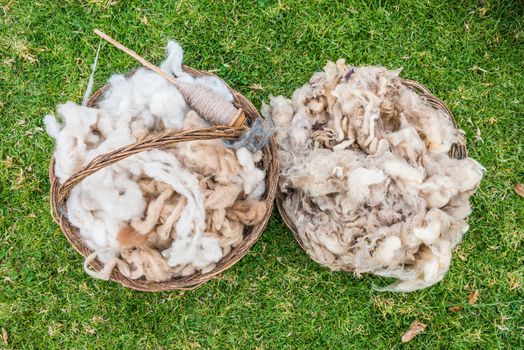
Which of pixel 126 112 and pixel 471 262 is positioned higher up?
pixel 126 112

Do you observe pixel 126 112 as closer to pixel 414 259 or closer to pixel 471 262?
pixel 414 259

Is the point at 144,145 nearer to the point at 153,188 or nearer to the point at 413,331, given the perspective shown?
the point at 153,188

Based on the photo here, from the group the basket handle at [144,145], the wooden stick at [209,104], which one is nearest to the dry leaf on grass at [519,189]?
the wooden stick at [209,104]

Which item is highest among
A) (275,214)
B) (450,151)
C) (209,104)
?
(209,104)

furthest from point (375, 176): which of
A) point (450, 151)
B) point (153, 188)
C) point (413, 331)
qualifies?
point (413, 331)

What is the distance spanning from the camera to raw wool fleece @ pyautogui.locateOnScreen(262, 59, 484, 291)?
2059mm

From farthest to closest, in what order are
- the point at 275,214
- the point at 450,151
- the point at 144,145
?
1. the point at 275,214
2. the point at 450,151
3. the point at 144,145

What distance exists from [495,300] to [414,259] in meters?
0.85

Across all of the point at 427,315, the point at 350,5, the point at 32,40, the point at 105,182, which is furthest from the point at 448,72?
the point at 32,40

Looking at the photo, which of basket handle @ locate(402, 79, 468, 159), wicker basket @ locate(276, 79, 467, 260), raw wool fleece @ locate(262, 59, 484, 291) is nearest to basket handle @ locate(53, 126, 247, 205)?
raw wool fleece @ locate(262, 59, 484, 291)

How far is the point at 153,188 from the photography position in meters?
2.02

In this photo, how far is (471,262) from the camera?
2688 millimetres

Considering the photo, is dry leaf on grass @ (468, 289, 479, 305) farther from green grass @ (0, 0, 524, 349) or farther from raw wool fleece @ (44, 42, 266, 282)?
raw wool fleece @ (44, 42, 266, 282)

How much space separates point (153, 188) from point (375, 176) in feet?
2.88
